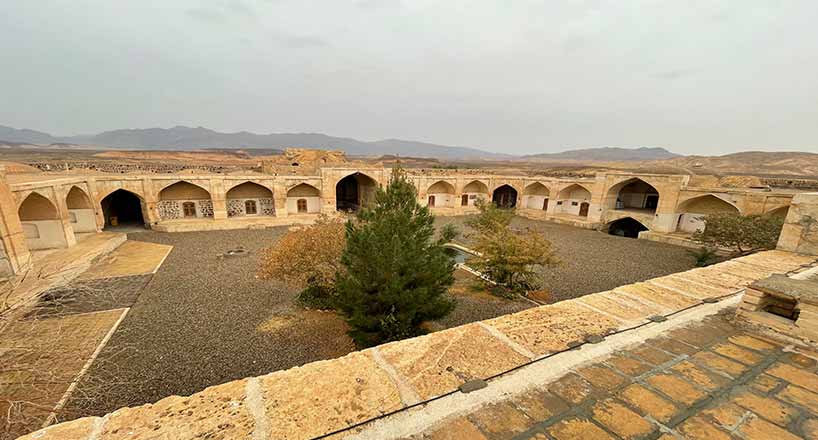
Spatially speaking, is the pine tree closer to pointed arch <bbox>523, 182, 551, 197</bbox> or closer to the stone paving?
the stone paving

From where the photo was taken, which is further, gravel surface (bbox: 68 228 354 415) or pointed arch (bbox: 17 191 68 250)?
pointed arch (bbox: 17 191 68 250)

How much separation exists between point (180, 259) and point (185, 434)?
1295 cm

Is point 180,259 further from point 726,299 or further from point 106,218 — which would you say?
point 726,299

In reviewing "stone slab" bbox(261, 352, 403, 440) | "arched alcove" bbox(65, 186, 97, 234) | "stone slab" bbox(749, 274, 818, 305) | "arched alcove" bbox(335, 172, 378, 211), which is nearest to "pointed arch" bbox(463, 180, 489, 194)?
"arched alcove" bbox(335, 172, 378, 211)

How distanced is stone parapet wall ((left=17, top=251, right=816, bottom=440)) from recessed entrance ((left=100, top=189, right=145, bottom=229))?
21.4 meters

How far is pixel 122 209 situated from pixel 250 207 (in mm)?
7542

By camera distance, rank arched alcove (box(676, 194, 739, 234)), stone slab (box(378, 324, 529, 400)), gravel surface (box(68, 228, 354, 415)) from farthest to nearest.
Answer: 1. arched alcove (box(676, 194, 739, 234))
2. gravel surface (box(68, 228, 354, 415))
3. stone slab (box(378, 324, 529, 400))

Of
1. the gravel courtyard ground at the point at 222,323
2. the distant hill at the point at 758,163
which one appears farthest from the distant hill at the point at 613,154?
the gravel courtyard ground at the point at 222,323

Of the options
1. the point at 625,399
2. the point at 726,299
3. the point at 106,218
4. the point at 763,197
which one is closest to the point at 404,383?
the point at 625,399

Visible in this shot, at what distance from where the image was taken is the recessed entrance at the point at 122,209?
57.8 feet

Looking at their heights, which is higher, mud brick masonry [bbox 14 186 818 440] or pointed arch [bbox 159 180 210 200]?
mud brick masonry [bbox 14 186 818 440]

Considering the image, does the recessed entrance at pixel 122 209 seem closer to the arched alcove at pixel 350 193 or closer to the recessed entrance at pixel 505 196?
the arched alcove at pixel 350 193

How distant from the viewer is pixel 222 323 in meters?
7.39

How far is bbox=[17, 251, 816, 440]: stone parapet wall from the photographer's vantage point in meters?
1.46
